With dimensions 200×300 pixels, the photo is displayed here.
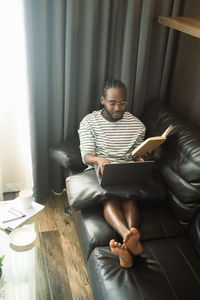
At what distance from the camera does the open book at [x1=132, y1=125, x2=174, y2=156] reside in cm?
179

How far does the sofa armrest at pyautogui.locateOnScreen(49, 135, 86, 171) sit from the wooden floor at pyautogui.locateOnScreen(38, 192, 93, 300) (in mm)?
495

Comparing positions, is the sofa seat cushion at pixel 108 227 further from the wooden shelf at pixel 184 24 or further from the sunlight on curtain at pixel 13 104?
the wooden shelf at pixel 184 24

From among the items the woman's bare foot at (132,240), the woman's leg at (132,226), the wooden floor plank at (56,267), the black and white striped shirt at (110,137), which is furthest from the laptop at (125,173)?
the wooden floor plank at (56,267)

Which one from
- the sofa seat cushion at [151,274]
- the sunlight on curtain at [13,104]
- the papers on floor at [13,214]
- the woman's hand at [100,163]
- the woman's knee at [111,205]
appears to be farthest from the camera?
the sunlight on curtain at [13,104]

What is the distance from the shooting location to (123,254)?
144cm

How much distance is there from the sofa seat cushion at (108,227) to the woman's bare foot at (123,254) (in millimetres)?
161

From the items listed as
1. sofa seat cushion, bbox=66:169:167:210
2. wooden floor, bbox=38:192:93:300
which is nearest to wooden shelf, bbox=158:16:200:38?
sofa seat cushion, bbox=66:169:167:210

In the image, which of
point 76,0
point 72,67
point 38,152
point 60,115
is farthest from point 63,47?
point 38,152

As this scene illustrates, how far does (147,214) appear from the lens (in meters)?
1.82

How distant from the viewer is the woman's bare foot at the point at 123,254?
4.75 feet

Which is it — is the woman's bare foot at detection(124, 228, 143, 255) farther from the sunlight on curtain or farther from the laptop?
the sunlight on curtain

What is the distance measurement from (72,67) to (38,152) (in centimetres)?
71

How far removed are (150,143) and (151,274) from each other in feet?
2.46

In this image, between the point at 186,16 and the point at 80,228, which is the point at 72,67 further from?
the point at 80,228
